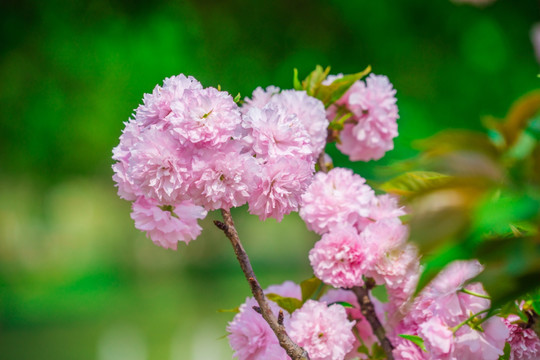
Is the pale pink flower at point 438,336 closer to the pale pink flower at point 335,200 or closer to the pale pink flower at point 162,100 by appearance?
the pale pink flower at point 335,200

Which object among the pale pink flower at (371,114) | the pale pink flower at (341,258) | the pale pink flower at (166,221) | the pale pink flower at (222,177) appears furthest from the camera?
the pale pink flower at (371,114)

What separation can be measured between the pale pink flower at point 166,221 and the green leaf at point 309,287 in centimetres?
19

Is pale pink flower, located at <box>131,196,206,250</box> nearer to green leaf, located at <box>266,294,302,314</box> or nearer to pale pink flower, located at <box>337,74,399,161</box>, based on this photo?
green leaf, located at <box>266,294,302,314</box>

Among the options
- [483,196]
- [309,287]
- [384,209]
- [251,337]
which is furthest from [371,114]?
[483,196]

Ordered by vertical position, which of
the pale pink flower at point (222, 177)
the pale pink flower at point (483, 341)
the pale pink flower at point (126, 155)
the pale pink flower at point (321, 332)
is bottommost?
the pale pink flower at point (483, 341)

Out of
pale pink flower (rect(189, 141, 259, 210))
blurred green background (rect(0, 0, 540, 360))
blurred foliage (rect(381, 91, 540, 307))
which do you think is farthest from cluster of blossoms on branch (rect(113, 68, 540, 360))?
blurred green background (rect(0, 0, 540, 360))

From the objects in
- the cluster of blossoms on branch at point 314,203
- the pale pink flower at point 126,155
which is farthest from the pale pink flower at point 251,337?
the pale pink flower at point 126,155

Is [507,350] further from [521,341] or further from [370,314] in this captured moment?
[370,314]

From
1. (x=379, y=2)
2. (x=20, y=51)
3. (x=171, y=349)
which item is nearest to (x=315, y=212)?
(x=171, y=349)

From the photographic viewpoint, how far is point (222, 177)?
675 mm

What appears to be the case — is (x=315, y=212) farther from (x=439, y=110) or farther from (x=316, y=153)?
(x=439, y=110)

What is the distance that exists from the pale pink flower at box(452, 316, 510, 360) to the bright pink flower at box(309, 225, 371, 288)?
18 centimetres

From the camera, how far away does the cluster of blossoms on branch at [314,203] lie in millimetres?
685

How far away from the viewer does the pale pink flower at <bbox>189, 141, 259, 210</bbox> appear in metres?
0.67
